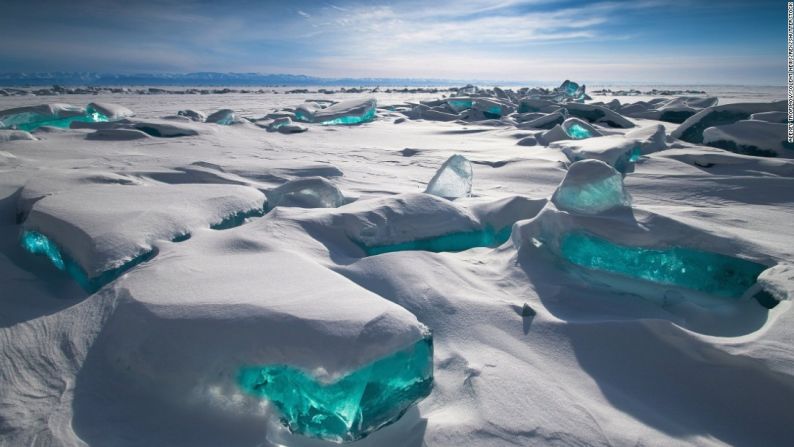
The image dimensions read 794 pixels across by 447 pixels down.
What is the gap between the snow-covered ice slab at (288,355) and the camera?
0.87 metres

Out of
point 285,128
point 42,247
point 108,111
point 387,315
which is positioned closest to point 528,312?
point 387,315

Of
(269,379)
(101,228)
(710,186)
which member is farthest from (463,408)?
(710,186)

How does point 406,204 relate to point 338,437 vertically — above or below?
above

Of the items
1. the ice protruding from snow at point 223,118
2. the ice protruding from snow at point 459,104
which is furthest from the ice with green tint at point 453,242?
the ice protruding from snow at point 459,104

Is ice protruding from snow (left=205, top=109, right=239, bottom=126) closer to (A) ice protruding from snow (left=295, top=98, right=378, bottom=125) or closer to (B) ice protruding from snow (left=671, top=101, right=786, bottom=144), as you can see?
(A) ice protruding from snow (left=295, top=98, right=378, bottom=125)

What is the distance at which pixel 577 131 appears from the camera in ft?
15.5

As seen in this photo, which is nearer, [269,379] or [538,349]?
[269,379]

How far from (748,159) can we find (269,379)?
12.2 feet

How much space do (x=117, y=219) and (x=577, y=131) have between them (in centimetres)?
453

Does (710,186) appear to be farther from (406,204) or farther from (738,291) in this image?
(406,204)

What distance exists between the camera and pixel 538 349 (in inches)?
44.7

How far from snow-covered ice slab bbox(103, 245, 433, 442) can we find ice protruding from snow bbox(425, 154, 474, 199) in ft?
4.62

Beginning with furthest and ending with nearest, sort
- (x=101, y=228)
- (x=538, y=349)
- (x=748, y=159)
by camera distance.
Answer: (x=748, y=159) < (x=101, y=228) < (x=538, y=349)

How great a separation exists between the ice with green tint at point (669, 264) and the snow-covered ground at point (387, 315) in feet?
0.05
